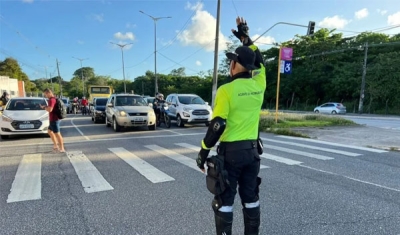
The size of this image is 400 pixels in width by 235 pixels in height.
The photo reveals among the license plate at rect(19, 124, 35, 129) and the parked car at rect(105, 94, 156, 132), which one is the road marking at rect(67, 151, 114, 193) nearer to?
the license plate at rect(19, 124, 35, 129)

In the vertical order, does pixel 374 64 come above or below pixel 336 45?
below

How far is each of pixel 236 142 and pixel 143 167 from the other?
4.28 meters

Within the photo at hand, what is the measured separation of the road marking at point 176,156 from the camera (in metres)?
6.90

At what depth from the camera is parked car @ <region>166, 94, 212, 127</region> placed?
15.2 meters

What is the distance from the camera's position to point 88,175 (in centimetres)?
594

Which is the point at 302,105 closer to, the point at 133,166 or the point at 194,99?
the point at 194,99

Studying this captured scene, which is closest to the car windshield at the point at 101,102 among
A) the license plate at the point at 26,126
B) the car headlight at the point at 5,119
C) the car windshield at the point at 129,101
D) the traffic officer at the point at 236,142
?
the car windshield at the point at 129,101

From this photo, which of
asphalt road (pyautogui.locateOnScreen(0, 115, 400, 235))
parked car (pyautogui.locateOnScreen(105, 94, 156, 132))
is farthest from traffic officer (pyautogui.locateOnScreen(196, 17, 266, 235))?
parked car (pyautogui.locateOnScreen(105, 94, 156, 132))

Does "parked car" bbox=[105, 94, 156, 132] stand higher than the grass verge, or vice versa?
"parked car" bbox=[105, 94, 156, 132]

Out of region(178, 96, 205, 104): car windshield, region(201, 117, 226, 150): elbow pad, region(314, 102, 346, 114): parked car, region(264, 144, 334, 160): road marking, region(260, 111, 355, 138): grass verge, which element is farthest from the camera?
region(314, 102, 346, 114): parked car

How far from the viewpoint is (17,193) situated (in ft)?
15.9

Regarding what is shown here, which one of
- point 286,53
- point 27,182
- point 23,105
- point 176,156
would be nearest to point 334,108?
point 286,53

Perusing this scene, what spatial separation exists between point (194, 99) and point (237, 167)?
14080mm

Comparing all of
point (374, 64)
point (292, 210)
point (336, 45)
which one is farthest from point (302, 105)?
point (292, 210)
